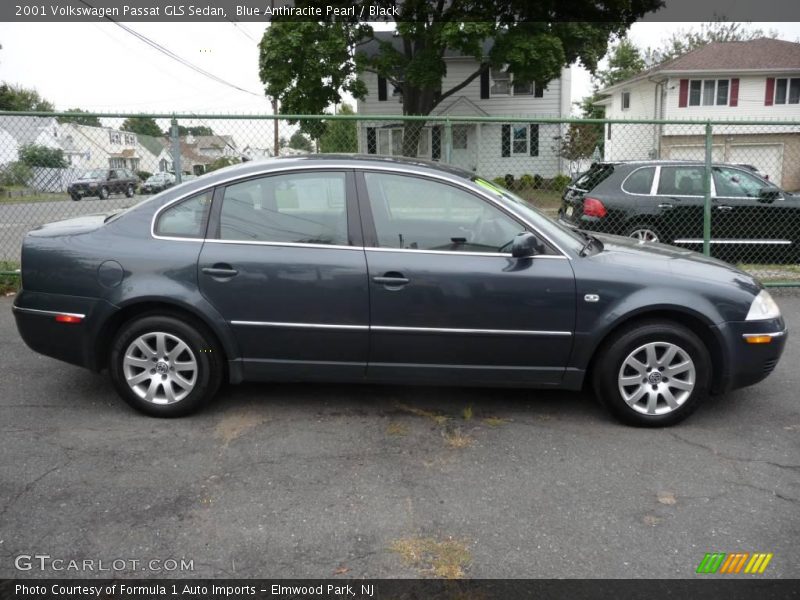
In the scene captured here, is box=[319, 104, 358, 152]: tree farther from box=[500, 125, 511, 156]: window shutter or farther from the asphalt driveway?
the asphalt driveway

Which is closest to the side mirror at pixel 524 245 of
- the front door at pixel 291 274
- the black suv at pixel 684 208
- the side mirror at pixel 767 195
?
the front door at pixel 291 274

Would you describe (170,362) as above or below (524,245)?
below

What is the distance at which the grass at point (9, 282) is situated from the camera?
7.64m

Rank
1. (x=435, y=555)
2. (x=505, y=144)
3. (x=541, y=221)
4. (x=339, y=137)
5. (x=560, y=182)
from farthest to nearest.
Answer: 1. (x=560, y=182)
2. (x=505, y=144)
3. (x=339, y=137)
4. (x=541, y=221)
5. (x=435, y=555)

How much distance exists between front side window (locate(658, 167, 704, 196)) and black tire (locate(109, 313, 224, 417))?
6.95 meters

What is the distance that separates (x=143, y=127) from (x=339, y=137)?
2.18 m

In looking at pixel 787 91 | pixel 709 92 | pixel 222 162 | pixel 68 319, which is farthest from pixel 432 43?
pixel 68 319

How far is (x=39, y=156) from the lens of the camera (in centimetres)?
757

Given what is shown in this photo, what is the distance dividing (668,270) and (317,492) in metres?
2.52

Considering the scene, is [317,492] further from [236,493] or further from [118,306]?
[118,306]

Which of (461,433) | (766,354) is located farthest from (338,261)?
(766,354)

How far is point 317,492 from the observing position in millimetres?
3471

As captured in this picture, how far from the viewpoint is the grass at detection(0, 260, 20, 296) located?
764 cm

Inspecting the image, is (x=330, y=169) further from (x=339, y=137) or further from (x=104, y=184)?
(x=104, y=184)
